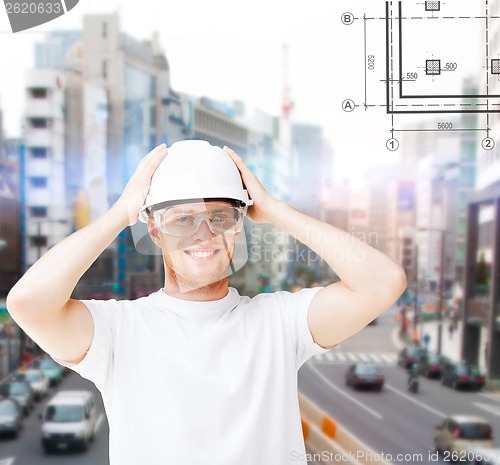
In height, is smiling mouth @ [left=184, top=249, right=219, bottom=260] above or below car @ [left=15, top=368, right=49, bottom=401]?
above

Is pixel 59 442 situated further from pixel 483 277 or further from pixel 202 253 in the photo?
pixel 202 253

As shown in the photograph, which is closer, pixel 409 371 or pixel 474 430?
pixel 474 430

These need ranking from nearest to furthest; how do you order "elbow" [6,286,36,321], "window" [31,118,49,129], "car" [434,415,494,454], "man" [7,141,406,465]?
"elbow" [6,286,36,321], "man" [7,141,406,465], "window" [31,118,49,129], "car" [434,415,494,454]

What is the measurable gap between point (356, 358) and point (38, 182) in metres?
1.52

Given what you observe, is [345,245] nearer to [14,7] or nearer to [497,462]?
[14,7]

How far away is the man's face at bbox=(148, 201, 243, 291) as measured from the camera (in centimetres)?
100

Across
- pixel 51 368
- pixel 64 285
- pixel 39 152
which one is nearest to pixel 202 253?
pixel 64 285

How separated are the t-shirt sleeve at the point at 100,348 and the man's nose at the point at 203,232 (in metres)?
0.17

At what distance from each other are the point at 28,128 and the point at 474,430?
211 centimetres

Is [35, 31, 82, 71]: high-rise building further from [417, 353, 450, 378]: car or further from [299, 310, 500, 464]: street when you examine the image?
[417, 353, 450, 378]: car

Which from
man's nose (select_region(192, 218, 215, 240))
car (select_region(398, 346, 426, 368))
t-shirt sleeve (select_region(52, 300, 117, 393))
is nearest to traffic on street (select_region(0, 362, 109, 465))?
car (select_region(398, 346, 426, 368))

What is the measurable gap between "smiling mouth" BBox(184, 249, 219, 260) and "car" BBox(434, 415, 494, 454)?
1858mm

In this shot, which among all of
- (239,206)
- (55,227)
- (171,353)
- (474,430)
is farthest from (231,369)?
(474,430)

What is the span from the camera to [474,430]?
8.26ft
